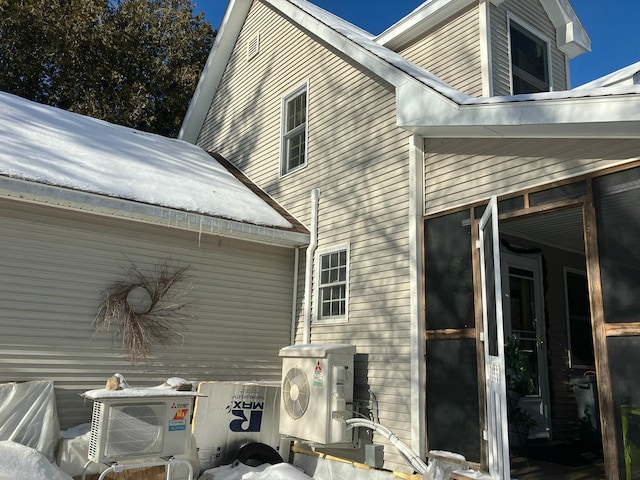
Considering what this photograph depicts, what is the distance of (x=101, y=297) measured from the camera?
664cm

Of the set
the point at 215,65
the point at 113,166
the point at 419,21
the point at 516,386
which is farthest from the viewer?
the point at 215,65

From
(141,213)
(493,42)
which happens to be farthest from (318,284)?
(493,42)

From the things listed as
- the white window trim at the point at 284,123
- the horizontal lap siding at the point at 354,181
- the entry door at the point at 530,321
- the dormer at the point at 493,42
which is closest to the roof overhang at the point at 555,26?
the dormer at the point at 493,42

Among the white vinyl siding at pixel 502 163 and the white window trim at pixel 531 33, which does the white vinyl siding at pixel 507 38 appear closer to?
the white window trim at pixel 531 33

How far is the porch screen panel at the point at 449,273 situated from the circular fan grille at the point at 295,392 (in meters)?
1.66

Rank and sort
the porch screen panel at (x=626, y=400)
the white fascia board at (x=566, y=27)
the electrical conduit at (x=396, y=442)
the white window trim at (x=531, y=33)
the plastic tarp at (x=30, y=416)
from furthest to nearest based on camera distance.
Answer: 1. the white fascia board at (x=566, y=27)
2. the white window trim at (x=531, y=33)
3. the plastic tarp at (x=30, y=416)
4. the electrical conduit at (x=396, y=442)
5. the porch screen panel at (x=626, y=400)

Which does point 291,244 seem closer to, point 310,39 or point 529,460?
point 310,39

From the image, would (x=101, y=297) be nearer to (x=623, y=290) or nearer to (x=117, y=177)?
(x=117, y=177)

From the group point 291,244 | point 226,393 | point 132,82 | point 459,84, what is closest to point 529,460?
point 226,393

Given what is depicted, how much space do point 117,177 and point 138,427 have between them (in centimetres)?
353

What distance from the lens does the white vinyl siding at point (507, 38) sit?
8.30 m

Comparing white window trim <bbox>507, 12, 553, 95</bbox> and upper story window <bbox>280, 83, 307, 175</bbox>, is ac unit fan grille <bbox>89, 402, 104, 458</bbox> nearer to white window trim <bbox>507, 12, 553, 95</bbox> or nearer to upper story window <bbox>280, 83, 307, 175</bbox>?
upper story window <bbox>280, 83, 307, 175</bbox>

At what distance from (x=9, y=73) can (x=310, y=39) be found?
12612 mm

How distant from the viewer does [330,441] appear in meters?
6.05
